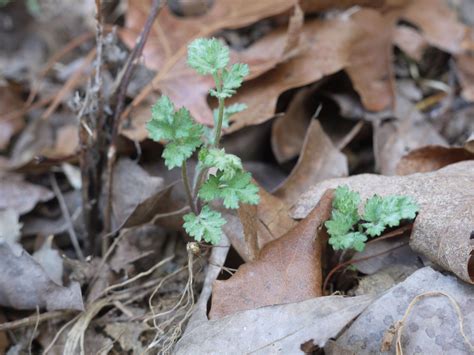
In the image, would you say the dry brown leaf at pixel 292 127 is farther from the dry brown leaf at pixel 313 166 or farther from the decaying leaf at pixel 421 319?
the decaying leaf at pixel 421 319

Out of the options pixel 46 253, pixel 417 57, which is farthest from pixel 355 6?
A: pixel 46 253

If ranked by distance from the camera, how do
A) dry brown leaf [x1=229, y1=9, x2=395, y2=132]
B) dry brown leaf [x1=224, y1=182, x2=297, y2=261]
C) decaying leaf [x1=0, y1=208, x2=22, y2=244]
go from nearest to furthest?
1. dry brown leaf [x1=224, y1=182, x2=297, y2=261]
2. decaying leaf [x1=0, y1=208, x2=22, y2=244]
3. dry brown leaf [x1=229, y1=9, x2=395, y2=132]

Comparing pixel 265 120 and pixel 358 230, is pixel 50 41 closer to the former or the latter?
pixel 265 120

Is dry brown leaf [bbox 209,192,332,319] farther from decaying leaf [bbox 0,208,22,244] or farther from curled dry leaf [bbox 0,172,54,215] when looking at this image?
curled dry leaf [bbox 0,172,54,215]

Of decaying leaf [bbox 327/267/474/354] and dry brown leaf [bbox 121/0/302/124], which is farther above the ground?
dry brown leaf [bbox 121/0/302/124]

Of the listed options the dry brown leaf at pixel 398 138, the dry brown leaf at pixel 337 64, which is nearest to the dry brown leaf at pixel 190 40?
the dry brown leaf at pixel 337 64

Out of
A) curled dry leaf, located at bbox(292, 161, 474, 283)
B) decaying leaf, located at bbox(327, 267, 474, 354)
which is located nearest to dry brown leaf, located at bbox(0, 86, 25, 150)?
curled dry leaf, located at bbox(292, 161, 474, 283)

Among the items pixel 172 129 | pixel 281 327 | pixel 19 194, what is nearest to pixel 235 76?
pixel 172 129
